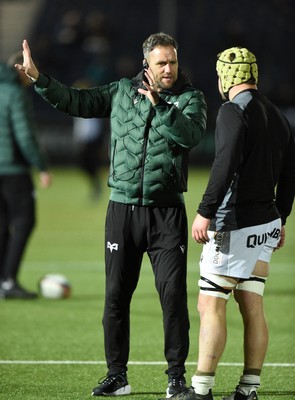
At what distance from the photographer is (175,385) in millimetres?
6473

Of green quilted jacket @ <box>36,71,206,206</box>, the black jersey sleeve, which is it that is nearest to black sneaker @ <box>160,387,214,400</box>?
the black jersey sleeve

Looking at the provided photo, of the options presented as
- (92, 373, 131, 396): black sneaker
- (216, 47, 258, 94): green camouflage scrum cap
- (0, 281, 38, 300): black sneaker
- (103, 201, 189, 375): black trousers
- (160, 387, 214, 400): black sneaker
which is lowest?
(0, 281, 38, 300): black sneaker

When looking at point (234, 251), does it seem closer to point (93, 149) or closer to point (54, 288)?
point (54, 288)

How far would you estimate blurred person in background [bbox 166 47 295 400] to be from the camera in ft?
19.7

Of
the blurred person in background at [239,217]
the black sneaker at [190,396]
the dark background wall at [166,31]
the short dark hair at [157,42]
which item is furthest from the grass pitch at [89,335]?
the dark background wall at [166,31]

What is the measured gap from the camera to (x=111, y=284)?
671 cm

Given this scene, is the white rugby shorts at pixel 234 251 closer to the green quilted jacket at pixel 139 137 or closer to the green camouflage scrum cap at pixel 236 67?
the green quilted jacket at pixel 139 137

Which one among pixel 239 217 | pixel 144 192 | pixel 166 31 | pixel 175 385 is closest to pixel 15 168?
pixel 144 192

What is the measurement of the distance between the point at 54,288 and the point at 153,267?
3.99 metres

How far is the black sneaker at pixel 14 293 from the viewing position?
10.5m

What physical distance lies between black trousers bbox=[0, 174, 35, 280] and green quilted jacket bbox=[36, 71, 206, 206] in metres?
3.83

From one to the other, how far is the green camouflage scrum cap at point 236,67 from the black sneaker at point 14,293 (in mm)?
4861

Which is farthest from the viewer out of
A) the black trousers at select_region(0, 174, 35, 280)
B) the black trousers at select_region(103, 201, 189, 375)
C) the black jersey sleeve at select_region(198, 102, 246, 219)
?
the black trousers at select_region(0, 174, 35, 280)

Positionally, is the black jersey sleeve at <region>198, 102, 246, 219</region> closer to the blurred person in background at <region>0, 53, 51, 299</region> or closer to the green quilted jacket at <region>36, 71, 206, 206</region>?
the green quilted jacket at <region>36, 71, 206, 206</region>
